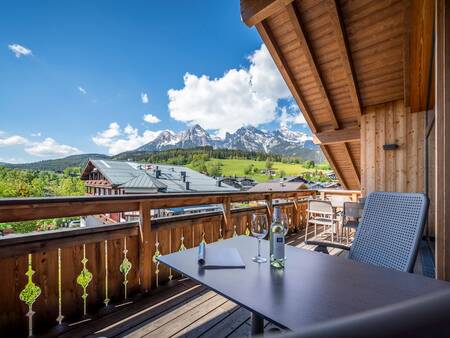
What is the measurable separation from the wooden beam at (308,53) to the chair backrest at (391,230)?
3342 millimetres

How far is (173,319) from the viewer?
206cm

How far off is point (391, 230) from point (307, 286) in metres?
0.94

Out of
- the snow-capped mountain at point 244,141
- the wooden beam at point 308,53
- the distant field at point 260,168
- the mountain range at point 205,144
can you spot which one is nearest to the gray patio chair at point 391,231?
the wooden beam at point 308,53

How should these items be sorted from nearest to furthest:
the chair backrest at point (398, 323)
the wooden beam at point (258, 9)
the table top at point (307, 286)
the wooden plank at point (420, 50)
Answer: the chair backrest at point (398, 323) < the table top at point (307, 286) < the wooden plank at point (420, 50) < the wooden beam at point (258, 9)

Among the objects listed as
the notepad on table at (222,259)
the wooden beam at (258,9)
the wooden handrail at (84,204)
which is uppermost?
the wooden beam at (258,9)

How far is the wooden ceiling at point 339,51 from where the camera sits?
3662 mm

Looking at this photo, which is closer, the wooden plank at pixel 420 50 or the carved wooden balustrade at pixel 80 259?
the carved wooden balustrade at pixel 80 259

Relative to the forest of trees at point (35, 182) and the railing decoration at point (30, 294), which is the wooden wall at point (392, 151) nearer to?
the railing decoration at point (30, 294)

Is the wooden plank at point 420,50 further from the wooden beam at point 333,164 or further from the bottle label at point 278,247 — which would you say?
the bottle label at point 278,247

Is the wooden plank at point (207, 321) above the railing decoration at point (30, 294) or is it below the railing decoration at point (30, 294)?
below

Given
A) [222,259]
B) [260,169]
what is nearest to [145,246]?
[222,259]

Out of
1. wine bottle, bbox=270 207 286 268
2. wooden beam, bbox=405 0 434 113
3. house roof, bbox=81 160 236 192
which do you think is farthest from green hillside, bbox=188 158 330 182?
wine bottle, bbox=270 207 286 268

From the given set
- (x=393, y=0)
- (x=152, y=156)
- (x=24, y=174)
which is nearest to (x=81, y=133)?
(x=152, y=156)

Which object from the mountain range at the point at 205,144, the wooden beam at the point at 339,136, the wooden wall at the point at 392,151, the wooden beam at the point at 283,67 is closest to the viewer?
the wooden beam at the point at 283,67
